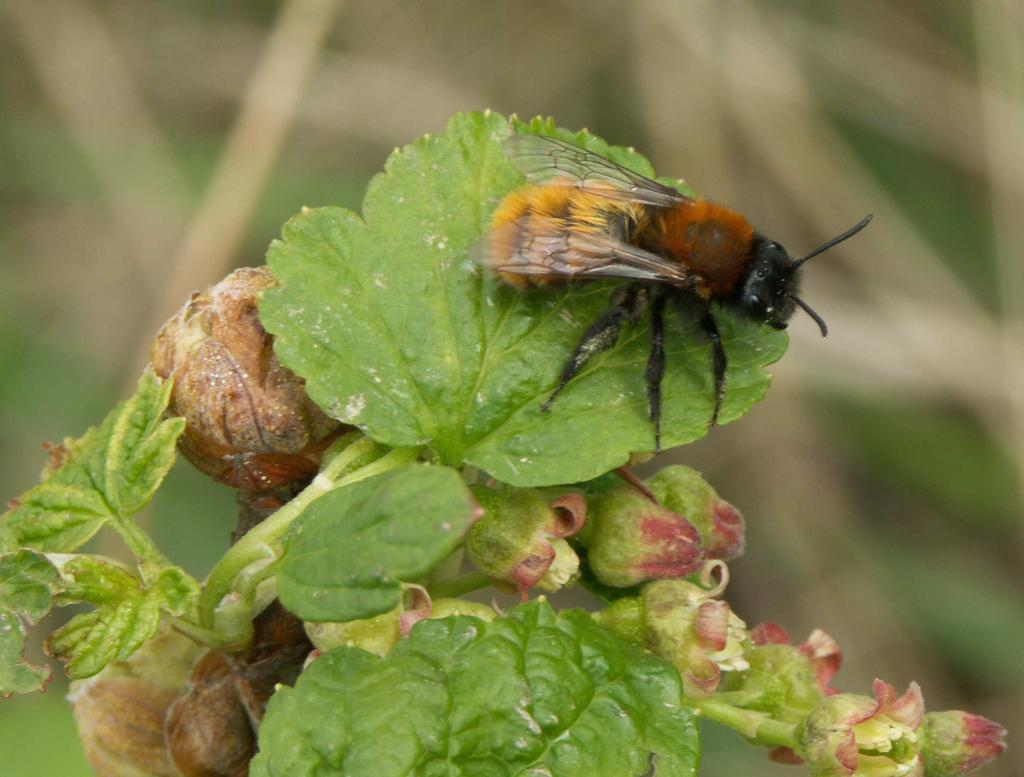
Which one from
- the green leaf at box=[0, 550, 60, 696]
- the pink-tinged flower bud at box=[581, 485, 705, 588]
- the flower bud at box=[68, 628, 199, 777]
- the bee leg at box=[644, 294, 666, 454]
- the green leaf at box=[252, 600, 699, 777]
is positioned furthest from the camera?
the flower bud at box=[68, 628, 199, 777]

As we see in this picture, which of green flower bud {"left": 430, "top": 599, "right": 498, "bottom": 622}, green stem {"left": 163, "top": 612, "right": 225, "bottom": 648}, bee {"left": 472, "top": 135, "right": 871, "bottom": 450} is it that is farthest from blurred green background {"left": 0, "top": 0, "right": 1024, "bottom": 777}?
green flower bud {"left": 430, "top": 599, "right": 498, "bottom": 622}

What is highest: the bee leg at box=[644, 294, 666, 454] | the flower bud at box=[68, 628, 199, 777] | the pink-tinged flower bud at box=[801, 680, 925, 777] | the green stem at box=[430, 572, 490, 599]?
the bee leg at box=[644, 294, 666, 454]

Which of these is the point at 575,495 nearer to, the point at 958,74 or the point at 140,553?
the point at 140,553

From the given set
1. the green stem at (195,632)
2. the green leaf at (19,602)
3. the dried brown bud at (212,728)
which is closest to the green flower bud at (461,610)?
the green stem at (195,632)

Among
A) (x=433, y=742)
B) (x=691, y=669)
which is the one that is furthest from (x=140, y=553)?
(x=691, y=669)

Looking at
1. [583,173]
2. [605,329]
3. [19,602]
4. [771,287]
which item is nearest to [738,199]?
[583,173]

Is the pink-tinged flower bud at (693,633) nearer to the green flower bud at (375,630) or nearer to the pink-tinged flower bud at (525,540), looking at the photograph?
the pink-tinged flower bud at (525,540)

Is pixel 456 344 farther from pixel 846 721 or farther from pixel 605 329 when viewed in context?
pixel 846 721

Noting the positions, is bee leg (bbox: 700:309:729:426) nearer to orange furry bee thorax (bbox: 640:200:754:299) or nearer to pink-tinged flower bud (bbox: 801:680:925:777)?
orange furry bee thorax (bbox: 640:200:754:299)
